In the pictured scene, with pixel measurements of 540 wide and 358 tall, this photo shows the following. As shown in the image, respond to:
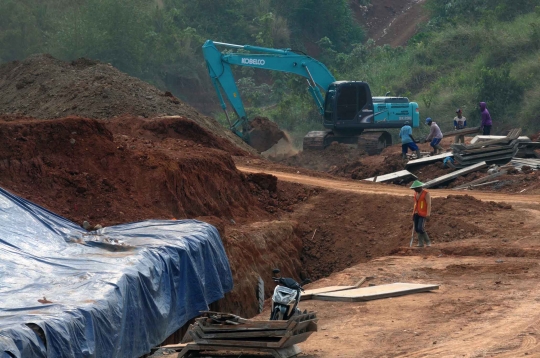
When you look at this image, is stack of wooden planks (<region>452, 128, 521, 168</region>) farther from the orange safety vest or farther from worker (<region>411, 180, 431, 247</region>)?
the orange safety vest

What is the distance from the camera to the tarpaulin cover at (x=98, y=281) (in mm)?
10094

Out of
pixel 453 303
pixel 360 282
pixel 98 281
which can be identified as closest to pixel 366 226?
pixel 360 282

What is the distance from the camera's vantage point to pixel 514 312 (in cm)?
Answer: 1280

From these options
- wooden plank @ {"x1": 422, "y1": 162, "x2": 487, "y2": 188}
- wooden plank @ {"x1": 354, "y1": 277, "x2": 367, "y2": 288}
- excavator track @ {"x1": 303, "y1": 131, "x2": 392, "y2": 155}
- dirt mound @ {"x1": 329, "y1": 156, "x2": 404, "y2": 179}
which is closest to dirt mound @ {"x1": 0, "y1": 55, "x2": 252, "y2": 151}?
dirt mound @ {"x1": 329, "y1": 156, "x2": 404, "y2": 179}

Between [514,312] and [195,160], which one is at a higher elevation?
[195,160]

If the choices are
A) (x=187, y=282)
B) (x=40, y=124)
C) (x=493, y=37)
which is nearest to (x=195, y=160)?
(x=40, y=124)

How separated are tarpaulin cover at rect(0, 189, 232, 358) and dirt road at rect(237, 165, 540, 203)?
870cm

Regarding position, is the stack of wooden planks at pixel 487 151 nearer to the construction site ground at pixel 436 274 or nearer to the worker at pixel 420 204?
the construction site ground at pixel 436 274

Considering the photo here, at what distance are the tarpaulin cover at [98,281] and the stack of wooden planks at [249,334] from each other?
1280mm

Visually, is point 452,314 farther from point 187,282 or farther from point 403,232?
point 403,232

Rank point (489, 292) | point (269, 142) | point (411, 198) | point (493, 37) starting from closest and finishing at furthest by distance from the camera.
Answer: point (489, 292), point (411, 198), point (269, 142), point (493, 37)

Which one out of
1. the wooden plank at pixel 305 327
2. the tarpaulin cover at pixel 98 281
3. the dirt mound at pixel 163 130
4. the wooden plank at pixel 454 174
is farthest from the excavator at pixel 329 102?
the wooden plank at pixel 305 327

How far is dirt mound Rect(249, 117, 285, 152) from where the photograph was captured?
3334cm

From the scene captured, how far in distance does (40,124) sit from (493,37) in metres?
33.2
